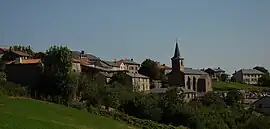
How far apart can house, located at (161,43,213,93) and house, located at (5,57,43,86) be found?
2012 inches

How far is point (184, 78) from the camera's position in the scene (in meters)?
124

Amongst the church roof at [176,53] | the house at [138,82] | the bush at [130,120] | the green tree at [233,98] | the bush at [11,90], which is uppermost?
the church roof at [176,53]

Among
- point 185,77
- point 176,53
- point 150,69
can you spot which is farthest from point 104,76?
point 176,53

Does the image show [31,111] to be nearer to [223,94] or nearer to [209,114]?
[209,114]

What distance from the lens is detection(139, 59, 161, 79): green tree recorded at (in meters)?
126

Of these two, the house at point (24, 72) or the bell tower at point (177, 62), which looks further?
the bell tower at point (177, 62)

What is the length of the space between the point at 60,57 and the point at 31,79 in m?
6.45

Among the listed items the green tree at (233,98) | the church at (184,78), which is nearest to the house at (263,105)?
the green tree at (233,98)

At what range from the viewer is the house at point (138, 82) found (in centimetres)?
9989

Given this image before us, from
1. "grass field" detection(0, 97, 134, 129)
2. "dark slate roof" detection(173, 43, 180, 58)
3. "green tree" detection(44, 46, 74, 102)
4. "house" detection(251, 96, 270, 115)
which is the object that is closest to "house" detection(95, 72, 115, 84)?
"green tree" detection(44, 46, 74, 102)

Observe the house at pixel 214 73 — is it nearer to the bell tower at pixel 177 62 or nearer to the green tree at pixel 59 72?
the bell tower at pixel 177 62

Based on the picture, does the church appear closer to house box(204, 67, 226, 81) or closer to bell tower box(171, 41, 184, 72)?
bell tower box(171, 41, 184, 72)

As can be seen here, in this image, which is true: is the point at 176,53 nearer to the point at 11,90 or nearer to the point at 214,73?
the point at 214,73

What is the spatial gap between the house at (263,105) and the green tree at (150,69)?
32462mm
